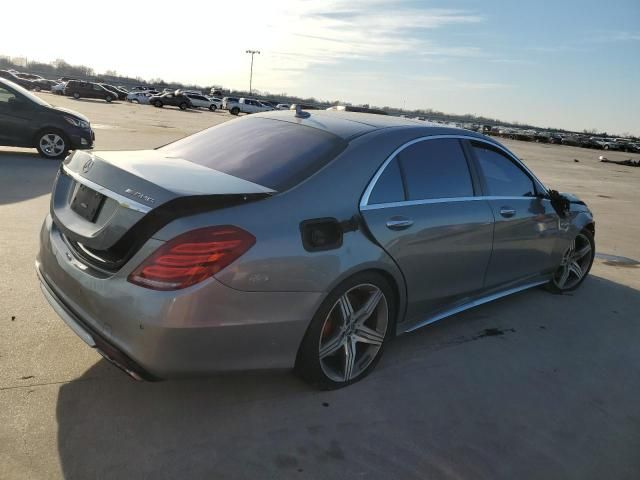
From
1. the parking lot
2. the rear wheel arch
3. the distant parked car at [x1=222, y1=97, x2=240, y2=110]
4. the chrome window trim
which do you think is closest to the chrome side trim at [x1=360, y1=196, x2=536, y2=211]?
the chrome window trim

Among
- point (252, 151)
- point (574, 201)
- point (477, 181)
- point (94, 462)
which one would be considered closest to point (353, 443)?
point (94, 462)

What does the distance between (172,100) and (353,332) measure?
5402 centimetres

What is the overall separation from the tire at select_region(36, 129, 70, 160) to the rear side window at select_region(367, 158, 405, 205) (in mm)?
9418

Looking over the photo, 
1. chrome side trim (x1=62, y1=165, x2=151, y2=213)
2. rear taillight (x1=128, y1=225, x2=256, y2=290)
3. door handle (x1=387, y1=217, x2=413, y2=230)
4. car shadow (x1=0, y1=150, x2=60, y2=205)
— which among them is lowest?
car shadow (x1=0, y1=150, x2=60, y2=205)

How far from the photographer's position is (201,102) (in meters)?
57.3

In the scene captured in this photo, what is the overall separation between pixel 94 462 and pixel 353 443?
4.08 ft

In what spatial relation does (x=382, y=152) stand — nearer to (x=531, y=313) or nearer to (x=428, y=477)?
(x=428, y=477)

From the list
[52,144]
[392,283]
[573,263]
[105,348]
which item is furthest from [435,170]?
[52,144]

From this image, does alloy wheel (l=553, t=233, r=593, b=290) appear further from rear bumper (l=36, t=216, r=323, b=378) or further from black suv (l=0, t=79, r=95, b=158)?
black suv (l=0, t=79, r=95, b=158)

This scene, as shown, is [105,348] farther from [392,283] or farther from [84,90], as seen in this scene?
[84,90]

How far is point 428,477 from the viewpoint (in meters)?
2.53

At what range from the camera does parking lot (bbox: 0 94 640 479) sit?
2.49 metres

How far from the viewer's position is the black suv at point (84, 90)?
47125mm

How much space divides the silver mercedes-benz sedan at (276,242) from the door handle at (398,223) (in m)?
0.01
